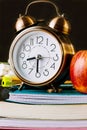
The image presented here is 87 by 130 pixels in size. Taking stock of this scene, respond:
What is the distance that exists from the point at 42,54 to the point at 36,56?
0.02 metres

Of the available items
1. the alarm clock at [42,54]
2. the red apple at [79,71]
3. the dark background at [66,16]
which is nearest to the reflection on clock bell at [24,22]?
the alarm clock at [42,54]

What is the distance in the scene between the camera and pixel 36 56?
0.74 metres

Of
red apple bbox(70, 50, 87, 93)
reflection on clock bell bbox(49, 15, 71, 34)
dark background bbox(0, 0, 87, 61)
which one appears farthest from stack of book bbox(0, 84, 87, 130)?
dark background bbox(0, 0, 87, 61)

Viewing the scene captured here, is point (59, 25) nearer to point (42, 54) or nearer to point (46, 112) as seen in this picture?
point (42, 54)

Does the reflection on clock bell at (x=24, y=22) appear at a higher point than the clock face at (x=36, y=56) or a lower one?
higher

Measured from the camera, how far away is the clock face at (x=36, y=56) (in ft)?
2.39

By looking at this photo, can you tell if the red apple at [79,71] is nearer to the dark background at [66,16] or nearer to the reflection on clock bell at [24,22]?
the reflection on clock bell at [24,22]

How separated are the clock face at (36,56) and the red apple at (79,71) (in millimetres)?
34

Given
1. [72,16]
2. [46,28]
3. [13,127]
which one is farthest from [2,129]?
[72,16]

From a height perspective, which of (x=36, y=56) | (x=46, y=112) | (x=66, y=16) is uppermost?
(x=66, y=16)

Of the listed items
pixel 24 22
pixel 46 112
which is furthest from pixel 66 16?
pixel 46 112

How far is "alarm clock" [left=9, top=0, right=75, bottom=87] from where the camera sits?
0.72 meters

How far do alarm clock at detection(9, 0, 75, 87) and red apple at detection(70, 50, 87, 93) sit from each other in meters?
0.02

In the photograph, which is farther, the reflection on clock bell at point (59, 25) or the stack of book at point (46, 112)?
the reflection on clock bell at point (59, 25)
